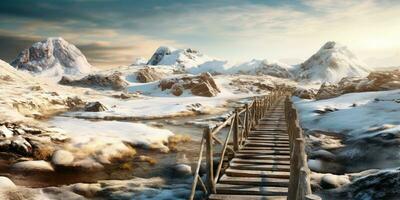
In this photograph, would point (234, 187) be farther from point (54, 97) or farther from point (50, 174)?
point (54, 97)

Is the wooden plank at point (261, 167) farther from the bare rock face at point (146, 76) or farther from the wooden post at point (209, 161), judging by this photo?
the bare rock face at point (146, 76)

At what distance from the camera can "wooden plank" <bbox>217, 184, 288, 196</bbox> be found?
29.2 feet

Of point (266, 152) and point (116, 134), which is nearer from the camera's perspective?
point (266, 152)

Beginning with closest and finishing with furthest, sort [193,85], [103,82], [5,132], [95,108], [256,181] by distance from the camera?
[256,181], [5,132], [95,108], [193,85], [103,82]

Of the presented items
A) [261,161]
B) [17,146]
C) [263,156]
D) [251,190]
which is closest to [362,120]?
[263,156]

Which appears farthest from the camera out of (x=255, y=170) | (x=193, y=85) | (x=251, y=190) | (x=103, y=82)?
(x=103, y=82)

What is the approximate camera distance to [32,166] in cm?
1506

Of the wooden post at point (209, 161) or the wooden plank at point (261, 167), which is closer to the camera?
the wooden post at point (209, 161)

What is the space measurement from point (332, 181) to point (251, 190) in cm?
404

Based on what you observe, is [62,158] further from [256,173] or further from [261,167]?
[256,173]

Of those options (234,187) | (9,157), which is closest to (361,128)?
(234,187)

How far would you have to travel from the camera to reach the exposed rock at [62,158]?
16.0m

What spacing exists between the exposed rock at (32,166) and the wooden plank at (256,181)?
27.7 ft

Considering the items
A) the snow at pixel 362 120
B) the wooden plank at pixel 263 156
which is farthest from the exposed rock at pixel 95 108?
the wooden plank at pixel 263 156
